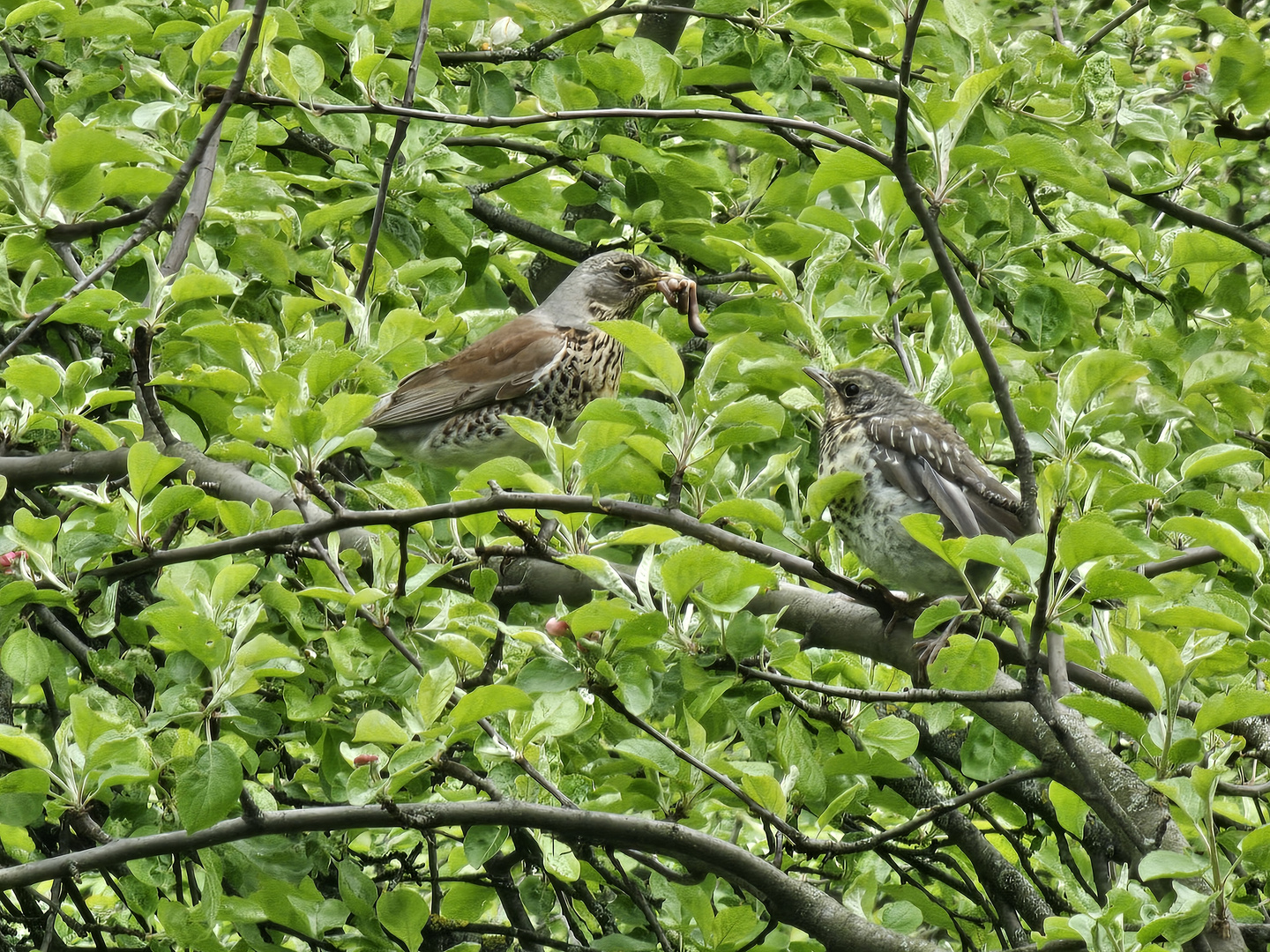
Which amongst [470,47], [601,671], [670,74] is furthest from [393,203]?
[601,671]

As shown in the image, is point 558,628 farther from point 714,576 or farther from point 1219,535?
point 1219,535

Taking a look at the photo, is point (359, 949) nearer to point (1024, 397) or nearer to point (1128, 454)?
point (1024, 397)

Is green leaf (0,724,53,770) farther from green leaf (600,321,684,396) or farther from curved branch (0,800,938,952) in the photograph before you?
green leaf (600,321,684,396)

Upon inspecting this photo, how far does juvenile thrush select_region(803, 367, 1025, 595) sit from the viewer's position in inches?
143

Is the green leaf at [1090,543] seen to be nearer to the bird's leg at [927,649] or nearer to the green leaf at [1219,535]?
the green leaf at [1219,535]

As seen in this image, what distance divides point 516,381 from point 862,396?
169cm

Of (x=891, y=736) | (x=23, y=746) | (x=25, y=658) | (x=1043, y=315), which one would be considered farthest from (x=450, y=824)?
(x=1043, y=315)

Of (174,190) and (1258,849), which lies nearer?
(1258,849)

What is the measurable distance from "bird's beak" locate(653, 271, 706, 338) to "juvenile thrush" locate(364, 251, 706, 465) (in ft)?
2.25

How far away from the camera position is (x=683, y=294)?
4.47 m

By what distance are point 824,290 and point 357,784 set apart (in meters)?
1.88

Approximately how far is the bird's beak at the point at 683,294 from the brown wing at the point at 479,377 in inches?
38.1

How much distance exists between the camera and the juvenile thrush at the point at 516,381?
17.3ft

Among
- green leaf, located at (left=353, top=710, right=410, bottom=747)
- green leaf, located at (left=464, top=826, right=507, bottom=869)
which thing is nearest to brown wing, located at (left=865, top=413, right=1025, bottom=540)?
green leaf, located at (left=464, top=826, right=507, bottom=869)
